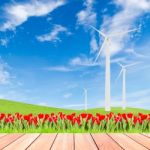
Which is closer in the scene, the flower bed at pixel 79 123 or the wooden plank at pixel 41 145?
the wooden plank at pixel 41 145

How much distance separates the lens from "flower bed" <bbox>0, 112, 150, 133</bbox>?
1126 cm

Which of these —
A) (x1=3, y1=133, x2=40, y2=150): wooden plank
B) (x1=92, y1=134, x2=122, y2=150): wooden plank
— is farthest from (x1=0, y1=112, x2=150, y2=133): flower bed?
(x1=3, y1=133, x2=40, y2=150): wooden plank

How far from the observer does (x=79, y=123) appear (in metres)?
11.3

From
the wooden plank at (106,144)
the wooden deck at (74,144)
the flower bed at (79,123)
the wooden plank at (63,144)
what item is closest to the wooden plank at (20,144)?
the wooden deck at (74,144)

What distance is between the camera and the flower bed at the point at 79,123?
11258mm

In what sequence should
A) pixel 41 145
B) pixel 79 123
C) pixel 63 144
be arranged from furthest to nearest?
pixel 79 123 → pixel 63 144 → pixel 41 145

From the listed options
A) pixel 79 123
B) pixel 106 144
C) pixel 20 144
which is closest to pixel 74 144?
pixel 106 144

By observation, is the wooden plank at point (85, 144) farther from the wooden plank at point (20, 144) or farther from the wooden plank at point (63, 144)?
the wooden plank at point (20, 144)

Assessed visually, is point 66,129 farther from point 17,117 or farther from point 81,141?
point 81,141

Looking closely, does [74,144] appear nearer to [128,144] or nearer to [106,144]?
[106,144]

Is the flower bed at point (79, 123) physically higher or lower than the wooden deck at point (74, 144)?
higher

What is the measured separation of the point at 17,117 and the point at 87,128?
6.84 feet

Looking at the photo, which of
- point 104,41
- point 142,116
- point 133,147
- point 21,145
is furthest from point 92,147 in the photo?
point 104,41

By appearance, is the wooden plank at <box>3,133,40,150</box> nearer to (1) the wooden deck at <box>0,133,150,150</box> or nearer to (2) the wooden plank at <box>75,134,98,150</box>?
(1) the wooden deck at <box>0,133,150,150</box>
